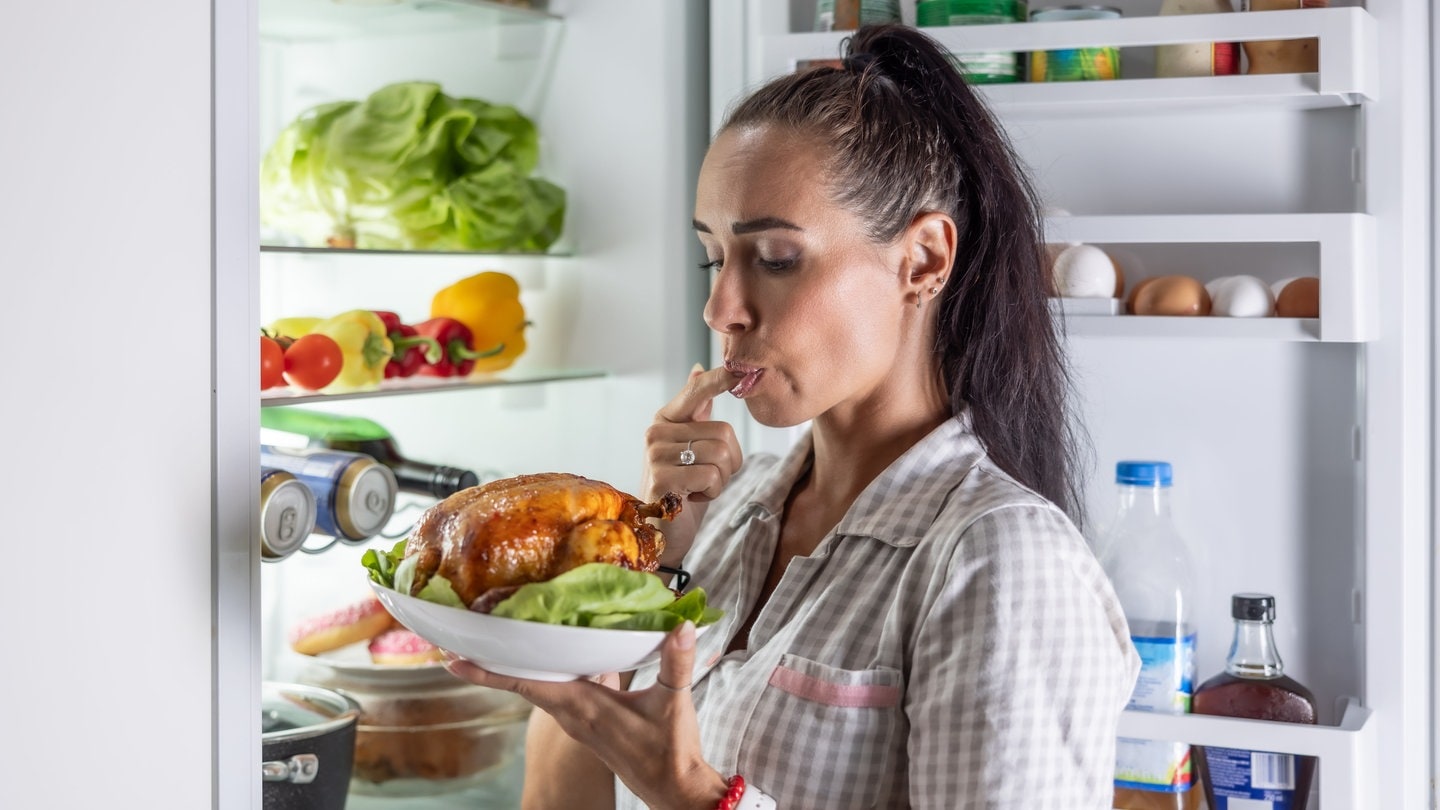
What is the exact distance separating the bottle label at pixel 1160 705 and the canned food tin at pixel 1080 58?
1.81ft

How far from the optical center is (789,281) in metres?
1.03

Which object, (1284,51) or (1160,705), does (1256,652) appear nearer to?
(1160,705)

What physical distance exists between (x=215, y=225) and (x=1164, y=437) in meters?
0.98

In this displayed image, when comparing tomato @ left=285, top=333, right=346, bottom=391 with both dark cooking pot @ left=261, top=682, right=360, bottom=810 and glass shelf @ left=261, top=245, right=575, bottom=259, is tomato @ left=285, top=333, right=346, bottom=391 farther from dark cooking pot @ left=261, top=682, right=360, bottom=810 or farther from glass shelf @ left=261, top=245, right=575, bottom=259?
dark cooking pot @ left=261, top=682, right=360, bottom=810

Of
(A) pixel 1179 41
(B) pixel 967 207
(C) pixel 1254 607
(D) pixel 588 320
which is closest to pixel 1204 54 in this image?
→ (A) pixel 1179 41

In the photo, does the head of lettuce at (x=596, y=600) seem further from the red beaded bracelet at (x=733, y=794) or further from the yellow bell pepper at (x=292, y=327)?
the yellow bell pepper at (x=292, y=327)

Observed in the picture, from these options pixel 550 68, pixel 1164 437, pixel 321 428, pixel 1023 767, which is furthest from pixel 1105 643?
pixel 550 68

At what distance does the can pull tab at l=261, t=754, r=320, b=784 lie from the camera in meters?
1.13

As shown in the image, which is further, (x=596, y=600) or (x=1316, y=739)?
(x=1316, y=739)

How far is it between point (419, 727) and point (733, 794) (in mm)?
626

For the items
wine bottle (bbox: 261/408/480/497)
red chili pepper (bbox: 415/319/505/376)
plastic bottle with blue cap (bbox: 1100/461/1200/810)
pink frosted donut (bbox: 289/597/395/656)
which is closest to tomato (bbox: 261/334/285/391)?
wine bottle (bbox: 261/408/480/497)

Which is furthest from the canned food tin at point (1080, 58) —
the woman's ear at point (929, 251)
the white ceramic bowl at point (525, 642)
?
the white ceramic bowl at point (525, 642)

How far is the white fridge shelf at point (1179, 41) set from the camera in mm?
1229
